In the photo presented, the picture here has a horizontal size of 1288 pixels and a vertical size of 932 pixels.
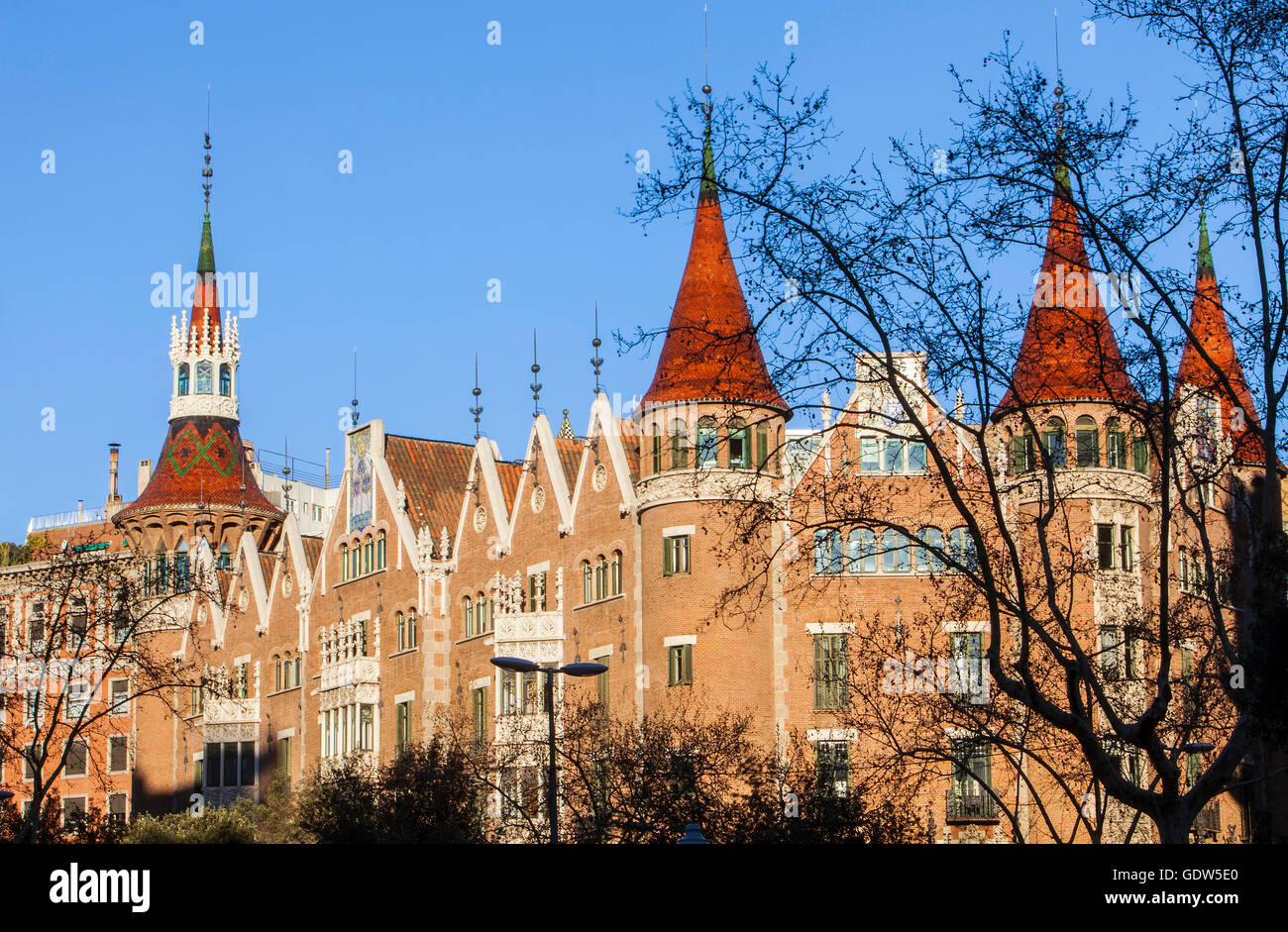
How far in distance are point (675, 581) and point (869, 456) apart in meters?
5.97

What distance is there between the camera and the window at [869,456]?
4991 cm

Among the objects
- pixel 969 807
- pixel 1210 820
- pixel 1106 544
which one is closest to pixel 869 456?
pixel 1106 544

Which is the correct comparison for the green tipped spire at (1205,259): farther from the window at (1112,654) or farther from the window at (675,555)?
the window at (675,555)

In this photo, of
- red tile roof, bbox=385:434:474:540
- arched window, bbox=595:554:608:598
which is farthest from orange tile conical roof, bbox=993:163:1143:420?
red tile roof, bbox=385:434:474:540

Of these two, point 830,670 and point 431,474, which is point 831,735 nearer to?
point 830,670

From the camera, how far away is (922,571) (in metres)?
49.8

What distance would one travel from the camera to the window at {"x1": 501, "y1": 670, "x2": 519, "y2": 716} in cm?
5553

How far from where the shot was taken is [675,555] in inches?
1993

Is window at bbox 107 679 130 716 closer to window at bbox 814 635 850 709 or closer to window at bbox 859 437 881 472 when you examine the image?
window at bbox 814 635 850 709

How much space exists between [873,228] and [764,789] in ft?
78.2

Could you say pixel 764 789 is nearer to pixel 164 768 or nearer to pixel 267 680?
pixel 267 680

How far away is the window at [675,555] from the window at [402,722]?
46.5 feet
